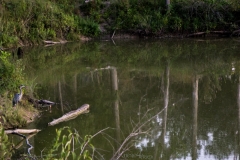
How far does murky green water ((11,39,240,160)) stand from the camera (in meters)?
6.47

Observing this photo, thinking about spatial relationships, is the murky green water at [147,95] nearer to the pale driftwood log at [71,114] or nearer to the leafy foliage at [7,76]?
the pale driftwood log at [71,114]

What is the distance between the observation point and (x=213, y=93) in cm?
987

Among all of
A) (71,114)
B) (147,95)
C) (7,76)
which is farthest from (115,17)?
(71,114)

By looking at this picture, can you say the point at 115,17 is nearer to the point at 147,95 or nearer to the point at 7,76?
the point at 147,95

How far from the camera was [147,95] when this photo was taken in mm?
9773

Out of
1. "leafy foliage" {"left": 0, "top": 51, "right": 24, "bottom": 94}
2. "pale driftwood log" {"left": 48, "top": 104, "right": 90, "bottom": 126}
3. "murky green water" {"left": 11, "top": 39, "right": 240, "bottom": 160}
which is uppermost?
"leafy foliage" {"left": 0, "top": 51, "right": 24, "bottom": 94}

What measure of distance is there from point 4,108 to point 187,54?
10.2 m

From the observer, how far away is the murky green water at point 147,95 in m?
6.47

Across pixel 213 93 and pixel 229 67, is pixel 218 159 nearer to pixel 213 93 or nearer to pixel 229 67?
pixel 213 93

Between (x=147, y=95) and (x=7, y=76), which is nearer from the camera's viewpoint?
(x=7, y=76)

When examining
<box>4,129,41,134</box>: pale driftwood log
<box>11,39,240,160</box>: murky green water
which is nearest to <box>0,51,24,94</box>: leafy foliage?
<box>11,39,240,160</box>: murky green water

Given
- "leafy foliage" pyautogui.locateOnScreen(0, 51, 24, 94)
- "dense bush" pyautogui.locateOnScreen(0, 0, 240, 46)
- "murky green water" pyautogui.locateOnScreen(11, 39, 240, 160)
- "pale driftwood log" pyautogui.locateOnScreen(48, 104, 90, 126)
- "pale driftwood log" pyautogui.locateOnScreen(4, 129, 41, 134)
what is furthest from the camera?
"dense bush" pyautogui.locateOnScreen(0, 0, 240, 46)

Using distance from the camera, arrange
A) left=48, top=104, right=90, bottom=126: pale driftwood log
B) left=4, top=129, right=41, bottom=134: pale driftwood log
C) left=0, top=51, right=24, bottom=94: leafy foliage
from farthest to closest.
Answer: left=0, top=51, right=24, bottom=94: leafy foliage → left=48, top=104, right=90, bottom=126: pale driftwood log → left=4, top=129, right=41, bottom=134: pale driftwood log

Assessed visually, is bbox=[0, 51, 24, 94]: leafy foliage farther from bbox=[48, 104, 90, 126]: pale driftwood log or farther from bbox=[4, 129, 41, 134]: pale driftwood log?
bbox=[4, 129, 41, 134]: pale driftwood log
